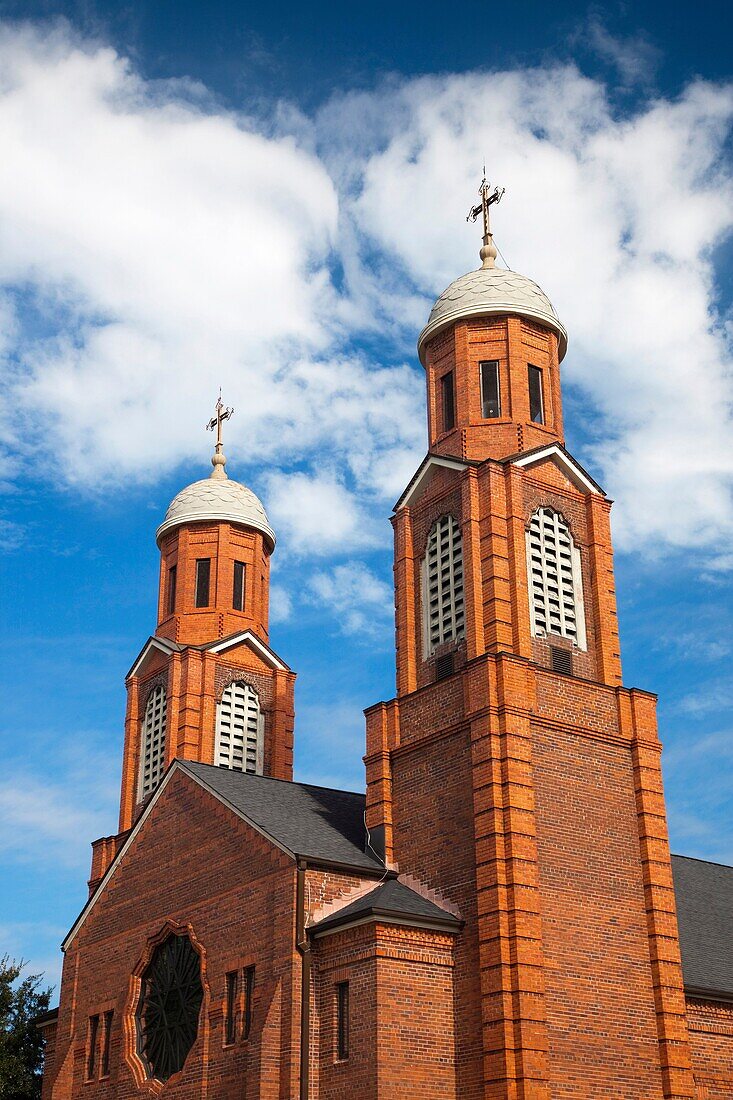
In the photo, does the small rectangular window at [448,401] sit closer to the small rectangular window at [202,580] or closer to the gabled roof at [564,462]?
the gabled roof at [564,462]

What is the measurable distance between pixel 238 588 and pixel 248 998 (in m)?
18.0

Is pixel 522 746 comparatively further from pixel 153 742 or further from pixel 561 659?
pixel 153 742

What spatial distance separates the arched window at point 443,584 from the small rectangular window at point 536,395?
3.87 meters

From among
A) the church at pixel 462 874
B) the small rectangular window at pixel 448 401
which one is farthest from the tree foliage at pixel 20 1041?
the small rectangular window at pixel 448 401

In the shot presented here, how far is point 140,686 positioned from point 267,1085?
18989 millimetres

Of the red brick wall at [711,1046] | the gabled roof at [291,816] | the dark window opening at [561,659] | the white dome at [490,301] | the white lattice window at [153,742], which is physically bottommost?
the red brick wall at [711,1046]

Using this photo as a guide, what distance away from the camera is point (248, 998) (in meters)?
28.8

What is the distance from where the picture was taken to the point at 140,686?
1725 inches

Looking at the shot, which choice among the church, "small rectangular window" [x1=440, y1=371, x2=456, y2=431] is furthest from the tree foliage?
"small rectangular window" [x1=440, y1=371, x2=456, y2=431]

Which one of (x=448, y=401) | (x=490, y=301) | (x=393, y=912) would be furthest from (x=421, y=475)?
(x=393, y=912)

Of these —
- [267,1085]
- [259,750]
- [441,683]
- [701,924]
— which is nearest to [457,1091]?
[267,1085]

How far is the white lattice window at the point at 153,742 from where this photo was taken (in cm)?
4153

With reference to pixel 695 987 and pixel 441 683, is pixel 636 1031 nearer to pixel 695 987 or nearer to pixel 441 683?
pixel 695 987

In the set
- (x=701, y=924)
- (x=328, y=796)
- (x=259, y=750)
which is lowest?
(x=701, y=924)
